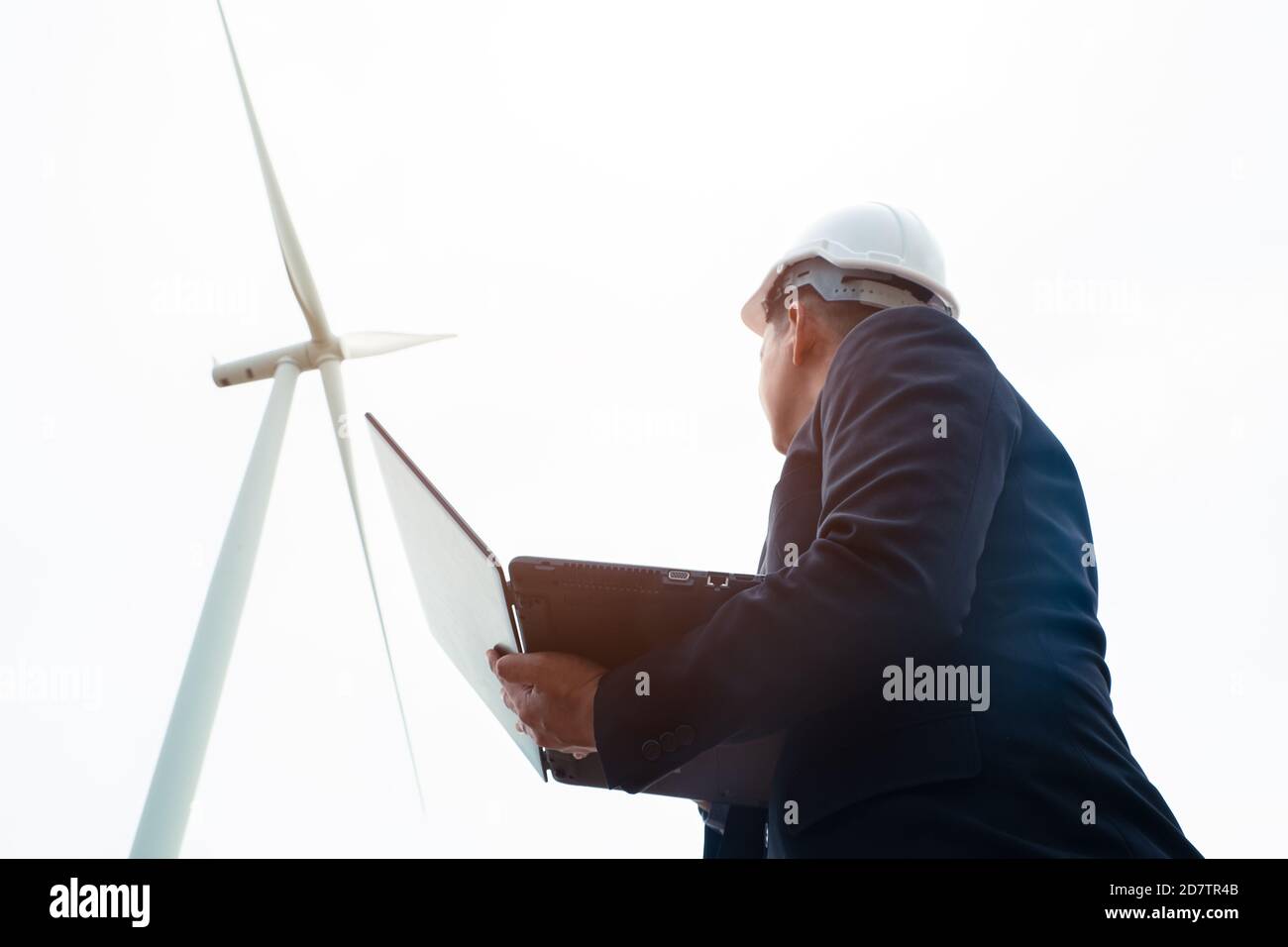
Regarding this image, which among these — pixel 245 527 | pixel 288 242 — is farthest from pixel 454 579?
pixel 288 242

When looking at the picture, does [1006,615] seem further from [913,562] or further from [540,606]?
[540,606]

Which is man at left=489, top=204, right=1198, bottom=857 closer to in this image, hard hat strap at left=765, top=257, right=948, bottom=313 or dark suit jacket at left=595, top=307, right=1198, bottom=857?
dark suit jacket at left=595, top=307, right=1198, bottom=857

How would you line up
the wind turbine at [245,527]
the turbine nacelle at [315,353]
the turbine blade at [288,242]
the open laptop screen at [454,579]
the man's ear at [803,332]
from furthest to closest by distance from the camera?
the turbine nacelle at [315,353] < the turbine blade at [288,242] < the wind turbine at [245,527] < the man's ear at [803,332] < the open laptop screen at [454,579]

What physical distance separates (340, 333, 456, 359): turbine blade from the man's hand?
10.6 m

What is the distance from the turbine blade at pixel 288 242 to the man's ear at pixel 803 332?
8631mm

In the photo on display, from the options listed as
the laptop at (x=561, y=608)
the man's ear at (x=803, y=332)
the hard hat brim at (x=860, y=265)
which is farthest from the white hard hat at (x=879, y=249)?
the laptop at (x=561, y=608)

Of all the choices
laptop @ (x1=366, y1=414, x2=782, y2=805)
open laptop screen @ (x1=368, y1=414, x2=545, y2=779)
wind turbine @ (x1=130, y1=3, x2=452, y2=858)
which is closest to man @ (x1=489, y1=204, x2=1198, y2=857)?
laptop @ (x1=366, y1=414, x2=782, y2=805)

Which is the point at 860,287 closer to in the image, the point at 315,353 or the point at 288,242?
the point at 288,242

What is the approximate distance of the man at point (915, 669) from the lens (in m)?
2.35

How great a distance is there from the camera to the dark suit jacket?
7.68ft

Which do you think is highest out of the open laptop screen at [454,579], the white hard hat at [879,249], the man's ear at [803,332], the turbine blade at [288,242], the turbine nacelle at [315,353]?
the turbine blade at [288,242]

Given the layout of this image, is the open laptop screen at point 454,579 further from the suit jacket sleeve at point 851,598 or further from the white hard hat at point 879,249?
the white hard hat at point 879,249
